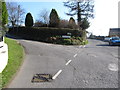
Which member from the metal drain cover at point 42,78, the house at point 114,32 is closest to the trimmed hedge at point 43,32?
the metal drain cover at point 42,78

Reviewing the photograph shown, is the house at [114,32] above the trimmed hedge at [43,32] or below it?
above

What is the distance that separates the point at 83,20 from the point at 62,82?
34106 mm

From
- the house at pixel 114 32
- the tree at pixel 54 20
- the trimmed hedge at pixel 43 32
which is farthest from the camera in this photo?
the house at pixel 114 32

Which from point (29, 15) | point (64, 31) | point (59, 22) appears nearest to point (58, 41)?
point (64, 31)

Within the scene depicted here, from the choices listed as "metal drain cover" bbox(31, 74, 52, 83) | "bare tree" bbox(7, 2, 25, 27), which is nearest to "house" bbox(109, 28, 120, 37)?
"bare tree" bbox(7, 2, 25, 27)

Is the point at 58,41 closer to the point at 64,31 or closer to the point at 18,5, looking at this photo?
the point at 64,31

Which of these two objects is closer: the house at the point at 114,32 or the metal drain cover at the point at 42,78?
the metal drain cover at the point at 42,78

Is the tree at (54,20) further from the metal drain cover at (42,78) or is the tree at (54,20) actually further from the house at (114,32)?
the house at (114,32)

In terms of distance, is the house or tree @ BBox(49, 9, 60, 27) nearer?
tree @ BBox(49, 9, 60, 27)

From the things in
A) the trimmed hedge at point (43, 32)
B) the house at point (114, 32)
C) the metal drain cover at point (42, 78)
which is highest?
the house at point (114, 32)

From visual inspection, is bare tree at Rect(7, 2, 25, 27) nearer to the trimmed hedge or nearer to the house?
the trimmed hedge

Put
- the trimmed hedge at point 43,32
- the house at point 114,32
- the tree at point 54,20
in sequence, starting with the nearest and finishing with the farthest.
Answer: the trimmed hedge at point 43,32, the tree at point 54,20, the house at point 114,32

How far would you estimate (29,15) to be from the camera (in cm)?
2856

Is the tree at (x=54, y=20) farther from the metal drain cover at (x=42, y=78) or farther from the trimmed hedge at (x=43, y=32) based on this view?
the metal drain cover at (x=42, y=78)
